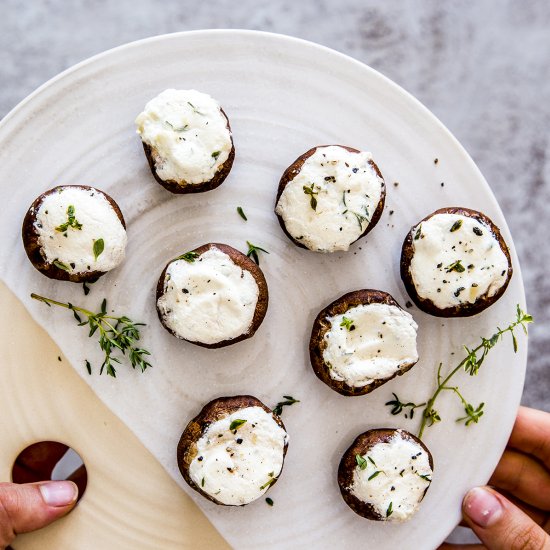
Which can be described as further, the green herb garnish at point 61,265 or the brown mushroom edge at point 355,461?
the brown mushroom edge at point 355,461

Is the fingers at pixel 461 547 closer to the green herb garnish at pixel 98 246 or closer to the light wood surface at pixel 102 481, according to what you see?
the light wood surface at pixel 102 481

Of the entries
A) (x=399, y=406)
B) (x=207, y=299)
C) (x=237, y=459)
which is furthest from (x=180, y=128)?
(x=399, y=406)

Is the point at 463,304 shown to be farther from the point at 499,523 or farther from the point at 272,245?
the point at 499,523

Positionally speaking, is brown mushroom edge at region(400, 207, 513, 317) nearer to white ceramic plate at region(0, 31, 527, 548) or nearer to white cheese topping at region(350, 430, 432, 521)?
white ceramic plate at region(0, 31, 527, 548)

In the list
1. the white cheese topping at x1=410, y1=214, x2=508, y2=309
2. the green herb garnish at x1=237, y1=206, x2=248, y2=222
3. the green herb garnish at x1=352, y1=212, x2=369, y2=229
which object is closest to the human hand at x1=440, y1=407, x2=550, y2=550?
the white cheese topping at x1=410, y1=214, x2=508, y2=309

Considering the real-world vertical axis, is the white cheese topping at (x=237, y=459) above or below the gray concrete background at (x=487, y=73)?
below

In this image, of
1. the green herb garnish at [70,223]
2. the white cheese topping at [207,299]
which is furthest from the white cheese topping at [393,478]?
the green herb garnish at [70,223]

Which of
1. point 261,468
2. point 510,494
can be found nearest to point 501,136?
point 510,494
